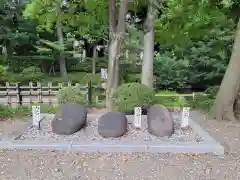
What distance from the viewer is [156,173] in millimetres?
3828

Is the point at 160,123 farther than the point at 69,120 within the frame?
No

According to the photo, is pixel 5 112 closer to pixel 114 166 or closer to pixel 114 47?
pixel 114 47

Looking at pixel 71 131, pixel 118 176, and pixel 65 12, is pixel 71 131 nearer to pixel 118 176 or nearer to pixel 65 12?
pixel 118 176

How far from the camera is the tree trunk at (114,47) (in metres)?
7.92

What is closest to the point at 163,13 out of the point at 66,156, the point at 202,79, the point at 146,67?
the point at 146,67

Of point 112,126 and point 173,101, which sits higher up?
point 112,126

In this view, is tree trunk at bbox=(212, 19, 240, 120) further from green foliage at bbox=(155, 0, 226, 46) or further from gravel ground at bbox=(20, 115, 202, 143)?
green foliage at bbox=(155, 0, 226, 46)

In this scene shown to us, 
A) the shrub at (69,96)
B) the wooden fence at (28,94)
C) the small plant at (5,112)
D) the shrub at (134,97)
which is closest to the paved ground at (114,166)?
the shrub at (134,97)

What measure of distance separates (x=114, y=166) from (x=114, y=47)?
14.9ft

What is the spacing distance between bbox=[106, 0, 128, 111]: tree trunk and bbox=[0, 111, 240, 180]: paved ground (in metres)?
4.02

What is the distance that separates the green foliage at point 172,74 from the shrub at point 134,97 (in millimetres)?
7184

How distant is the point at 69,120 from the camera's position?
538cm

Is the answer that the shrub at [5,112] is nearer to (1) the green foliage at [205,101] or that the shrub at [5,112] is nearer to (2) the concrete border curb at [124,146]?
(2) the concrete border curb at [124,146]

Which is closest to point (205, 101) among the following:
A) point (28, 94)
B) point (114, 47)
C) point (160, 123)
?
point (114, 47)
